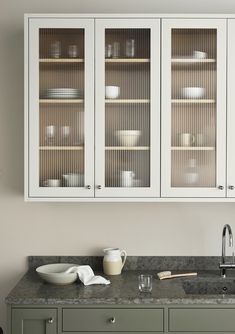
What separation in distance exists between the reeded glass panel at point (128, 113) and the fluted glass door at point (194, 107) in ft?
0.39

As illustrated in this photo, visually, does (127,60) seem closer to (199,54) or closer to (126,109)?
(126,109)

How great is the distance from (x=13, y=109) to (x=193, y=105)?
112cm

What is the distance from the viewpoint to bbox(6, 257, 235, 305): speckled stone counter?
8.64 feet

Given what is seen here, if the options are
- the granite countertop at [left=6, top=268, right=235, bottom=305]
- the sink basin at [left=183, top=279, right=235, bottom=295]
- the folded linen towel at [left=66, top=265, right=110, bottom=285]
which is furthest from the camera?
the sink basin at [left=183, top=279, right=235, bottom=295]

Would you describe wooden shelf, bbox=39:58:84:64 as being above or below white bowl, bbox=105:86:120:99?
above

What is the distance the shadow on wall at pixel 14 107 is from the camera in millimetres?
3234

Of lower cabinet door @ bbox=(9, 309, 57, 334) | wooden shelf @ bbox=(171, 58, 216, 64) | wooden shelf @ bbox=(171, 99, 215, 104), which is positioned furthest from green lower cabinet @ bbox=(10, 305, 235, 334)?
wooden shelf @ bbox=(171, 58, 216, 64)

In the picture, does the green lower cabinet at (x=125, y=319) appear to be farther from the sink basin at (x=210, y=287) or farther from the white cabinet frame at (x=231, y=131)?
the white cabinet frame at (x=231, y=131)

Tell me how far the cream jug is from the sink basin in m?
0.41

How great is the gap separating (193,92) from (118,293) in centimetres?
119

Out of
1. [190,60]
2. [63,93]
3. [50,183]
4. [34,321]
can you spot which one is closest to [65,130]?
[63,93]

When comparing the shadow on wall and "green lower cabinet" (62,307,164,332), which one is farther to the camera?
the shadow on wall

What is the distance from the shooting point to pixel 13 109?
324cm

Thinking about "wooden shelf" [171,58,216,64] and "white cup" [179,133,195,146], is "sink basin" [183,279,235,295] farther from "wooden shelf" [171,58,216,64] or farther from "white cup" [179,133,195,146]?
"wooden shelf" [171,58,216,64]
